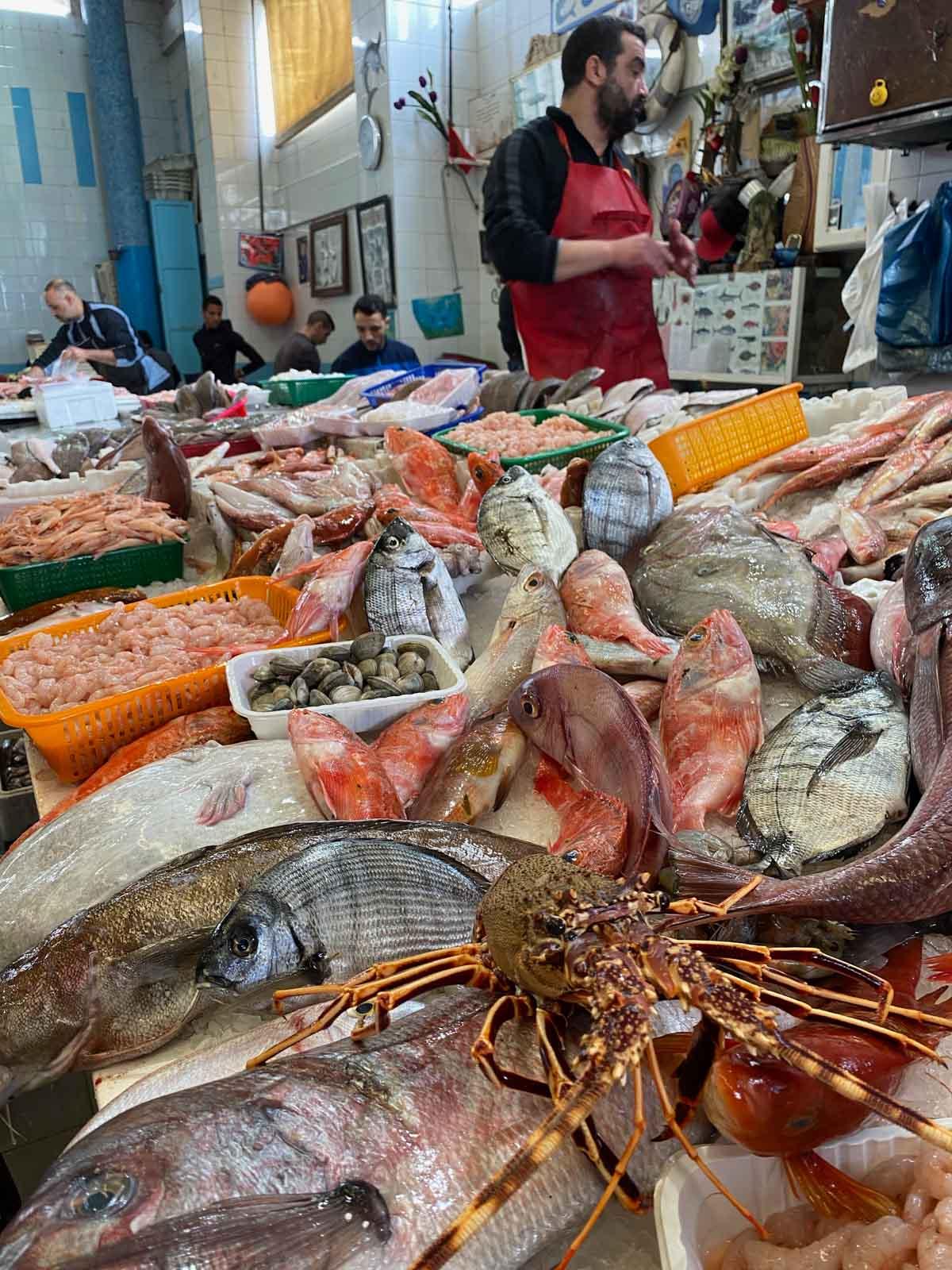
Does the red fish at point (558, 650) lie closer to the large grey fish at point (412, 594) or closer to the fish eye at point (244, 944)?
the large grey fish at point (412, 594)

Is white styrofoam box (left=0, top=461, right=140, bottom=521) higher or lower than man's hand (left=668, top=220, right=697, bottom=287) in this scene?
lower

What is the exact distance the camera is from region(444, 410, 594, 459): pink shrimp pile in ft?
11.6

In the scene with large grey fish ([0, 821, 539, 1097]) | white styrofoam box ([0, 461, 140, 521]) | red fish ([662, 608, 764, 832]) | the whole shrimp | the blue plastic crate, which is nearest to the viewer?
the whole shrimp

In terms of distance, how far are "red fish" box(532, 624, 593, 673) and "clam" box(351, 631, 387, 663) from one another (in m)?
0.37

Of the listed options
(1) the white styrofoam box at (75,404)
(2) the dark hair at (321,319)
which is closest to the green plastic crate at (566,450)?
Result: (1) the white styrofoam box at (75,404)

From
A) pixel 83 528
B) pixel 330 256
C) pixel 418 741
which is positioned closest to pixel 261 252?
pixel 330 256

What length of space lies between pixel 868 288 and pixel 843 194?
0.87m

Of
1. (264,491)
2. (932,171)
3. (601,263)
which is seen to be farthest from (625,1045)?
(932,171)

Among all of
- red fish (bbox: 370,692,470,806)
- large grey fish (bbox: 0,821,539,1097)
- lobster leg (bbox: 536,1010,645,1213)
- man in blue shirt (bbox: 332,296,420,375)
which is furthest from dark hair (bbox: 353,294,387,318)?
lobster leg (bbox: 536,1010,645,1213)

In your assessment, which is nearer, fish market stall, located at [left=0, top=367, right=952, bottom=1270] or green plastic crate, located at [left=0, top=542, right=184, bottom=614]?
fish market stall, located at [left=0, top=367, right=952, bottom=1270]

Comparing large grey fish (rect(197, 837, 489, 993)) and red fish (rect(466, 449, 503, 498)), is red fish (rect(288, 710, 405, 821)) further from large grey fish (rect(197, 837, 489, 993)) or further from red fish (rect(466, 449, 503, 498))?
red fish (rect(466, 449, 503, 498))

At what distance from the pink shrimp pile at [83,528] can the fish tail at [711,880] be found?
252 cm

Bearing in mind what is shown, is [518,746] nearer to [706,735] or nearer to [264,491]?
[706,735]

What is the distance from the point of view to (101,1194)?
739 millimetres
